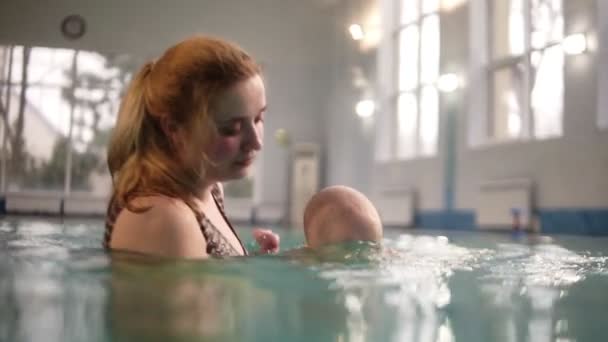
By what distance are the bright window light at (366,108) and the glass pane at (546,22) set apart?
9.91 feet

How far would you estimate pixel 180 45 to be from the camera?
144cm

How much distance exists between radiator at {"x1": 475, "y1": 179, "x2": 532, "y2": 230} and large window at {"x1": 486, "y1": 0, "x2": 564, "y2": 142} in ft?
1.42

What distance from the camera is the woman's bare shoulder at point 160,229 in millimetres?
1287

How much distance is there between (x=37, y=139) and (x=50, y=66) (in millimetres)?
1125

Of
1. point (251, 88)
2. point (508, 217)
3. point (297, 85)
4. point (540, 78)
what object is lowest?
point (508, 217)

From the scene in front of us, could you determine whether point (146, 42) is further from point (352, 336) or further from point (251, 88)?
point (352, 336)

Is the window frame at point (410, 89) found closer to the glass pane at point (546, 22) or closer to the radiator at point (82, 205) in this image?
the glass pane at point (546, 22)

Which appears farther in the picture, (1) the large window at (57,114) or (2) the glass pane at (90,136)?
(2) the glass pane at (90,136)

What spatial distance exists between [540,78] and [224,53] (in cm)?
443

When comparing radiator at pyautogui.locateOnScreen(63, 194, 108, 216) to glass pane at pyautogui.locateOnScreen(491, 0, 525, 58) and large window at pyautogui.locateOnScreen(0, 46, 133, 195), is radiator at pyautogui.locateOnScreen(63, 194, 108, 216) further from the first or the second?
glass pane at pyautogui.locateOnScreen(491, 0, 525, 58)

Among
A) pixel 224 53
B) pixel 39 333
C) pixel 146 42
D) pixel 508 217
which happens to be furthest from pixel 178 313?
pixel 146 42

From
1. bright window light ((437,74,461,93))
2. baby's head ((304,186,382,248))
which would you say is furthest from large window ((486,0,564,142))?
baby's head ((304,186,382,248))

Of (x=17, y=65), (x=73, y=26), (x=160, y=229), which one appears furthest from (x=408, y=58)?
(x=160, y=229)

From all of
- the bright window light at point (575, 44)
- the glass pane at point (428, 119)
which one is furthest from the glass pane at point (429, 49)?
the bright window light at point (575, 44)
